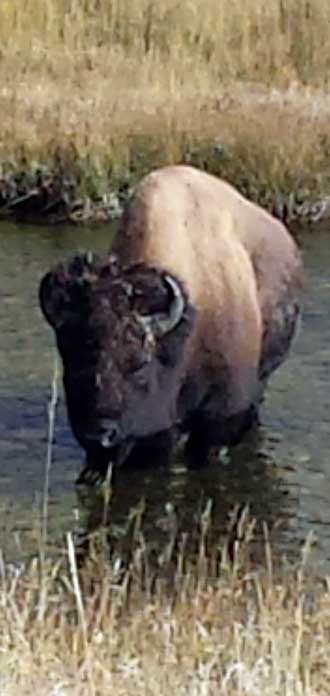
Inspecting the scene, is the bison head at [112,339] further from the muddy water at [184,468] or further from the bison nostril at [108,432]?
the muddy water at [184,468]

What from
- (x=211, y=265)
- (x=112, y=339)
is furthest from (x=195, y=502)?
(x=211, y=265)

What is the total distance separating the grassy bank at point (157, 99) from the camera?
53.6 ft

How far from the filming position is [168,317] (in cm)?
902

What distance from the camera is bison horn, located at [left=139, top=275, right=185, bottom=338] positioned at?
8.94 m

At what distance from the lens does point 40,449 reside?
991 centimetres

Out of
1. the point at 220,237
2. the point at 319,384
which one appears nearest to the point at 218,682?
the point at 220,237

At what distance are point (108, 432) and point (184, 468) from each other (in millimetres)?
1224

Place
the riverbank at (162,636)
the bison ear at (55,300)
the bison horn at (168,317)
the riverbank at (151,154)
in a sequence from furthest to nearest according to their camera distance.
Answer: the riverbank at (151,154), the bison horn at (168,317), the bison ear at (55,300), the riverbank at (162,636)

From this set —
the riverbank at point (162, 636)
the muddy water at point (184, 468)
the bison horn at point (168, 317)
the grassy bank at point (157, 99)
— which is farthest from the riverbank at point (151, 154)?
the riverbank at point (162, 636)

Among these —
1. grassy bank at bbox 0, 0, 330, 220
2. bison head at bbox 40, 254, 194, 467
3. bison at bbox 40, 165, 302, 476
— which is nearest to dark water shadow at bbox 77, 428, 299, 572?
bison at bbox 40, 165, 302, 476

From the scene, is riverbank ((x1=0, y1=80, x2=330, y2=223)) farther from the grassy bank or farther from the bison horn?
the bison horn

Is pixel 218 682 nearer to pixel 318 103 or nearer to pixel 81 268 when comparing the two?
pixel 81 268

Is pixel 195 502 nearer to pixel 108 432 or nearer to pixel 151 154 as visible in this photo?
pixel 108 432

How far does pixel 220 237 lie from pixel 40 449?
1.35 m
